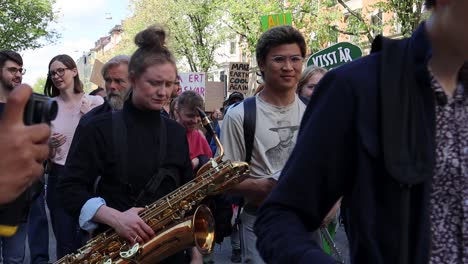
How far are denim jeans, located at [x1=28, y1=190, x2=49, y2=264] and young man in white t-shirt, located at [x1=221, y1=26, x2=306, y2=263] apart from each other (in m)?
3.43

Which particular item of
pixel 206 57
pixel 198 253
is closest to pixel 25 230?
pixel 198 253

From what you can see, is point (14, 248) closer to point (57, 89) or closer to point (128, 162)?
point (57, 89)

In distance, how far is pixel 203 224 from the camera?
397cm

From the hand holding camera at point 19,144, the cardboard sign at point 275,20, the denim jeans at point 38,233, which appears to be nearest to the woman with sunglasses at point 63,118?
the denim jeans at point 38,233

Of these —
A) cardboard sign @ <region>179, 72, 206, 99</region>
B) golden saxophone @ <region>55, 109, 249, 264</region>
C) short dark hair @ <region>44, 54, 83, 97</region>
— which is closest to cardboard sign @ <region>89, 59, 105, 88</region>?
short dark hair @ <region>44, 54, 83, 97</region>

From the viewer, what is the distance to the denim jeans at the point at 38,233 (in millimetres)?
6875

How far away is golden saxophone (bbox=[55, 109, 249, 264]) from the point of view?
3.66 m

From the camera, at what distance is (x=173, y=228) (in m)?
3.85

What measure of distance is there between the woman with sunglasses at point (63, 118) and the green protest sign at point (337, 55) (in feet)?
13.2

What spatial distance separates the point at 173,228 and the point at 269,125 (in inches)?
34.8

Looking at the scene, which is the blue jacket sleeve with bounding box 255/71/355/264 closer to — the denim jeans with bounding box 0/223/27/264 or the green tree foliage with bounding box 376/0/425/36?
the denim jeans with bounding box 0/223/27/264

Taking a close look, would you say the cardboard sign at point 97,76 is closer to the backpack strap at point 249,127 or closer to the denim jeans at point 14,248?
the denim jeans at point 14,248

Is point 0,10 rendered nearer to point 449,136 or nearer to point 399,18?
point 399,18

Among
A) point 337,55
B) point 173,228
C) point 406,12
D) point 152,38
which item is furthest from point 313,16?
point 173,228
